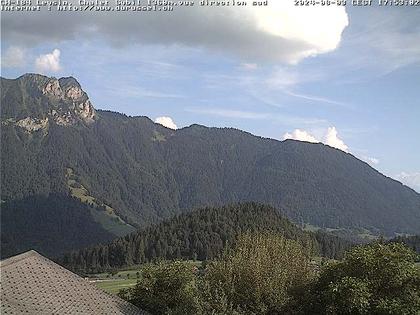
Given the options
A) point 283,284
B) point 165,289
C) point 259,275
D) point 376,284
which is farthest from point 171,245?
point 376,284

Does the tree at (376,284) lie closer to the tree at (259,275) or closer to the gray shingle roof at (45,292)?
the tree at (259,275)

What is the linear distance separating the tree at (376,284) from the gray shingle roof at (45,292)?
1254cm

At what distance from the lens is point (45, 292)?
919 inches

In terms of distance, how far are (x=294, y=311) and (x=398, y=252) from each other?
28.5ft

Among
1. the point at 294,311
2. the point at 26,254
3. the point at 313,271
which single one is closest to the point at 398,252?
the point at 294,311

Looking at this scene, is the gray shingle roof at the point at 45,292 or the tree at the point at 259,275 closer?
the gray shingle roof at the point at 45,292

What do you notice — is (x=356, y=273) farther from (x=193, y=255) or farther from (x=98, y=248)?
(x=98, y=248)

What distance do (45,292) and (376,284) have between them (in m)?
19.5

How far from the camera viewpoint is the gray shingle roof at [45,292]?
2162 centimetres

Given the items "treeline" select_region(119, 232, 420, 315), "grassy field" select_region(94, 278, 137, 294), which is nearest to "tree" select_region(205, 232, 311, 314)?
"treeline" select_region(119, 232, 420, 315)

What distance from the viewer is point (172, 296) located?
121 ft

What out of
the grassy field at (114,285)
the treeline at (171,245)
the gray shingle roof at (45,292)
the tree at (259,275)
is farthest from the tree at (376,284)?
the treeline at (171,245)

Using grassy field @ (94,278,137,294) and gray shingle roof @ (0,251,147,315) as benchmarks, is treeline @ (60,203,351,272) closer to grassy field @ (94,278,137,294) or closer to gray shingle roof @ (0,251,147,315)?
grassy field @ (94,278,137,294)

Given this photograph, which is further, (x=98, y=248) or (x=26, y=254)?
(x=98, y=248)
